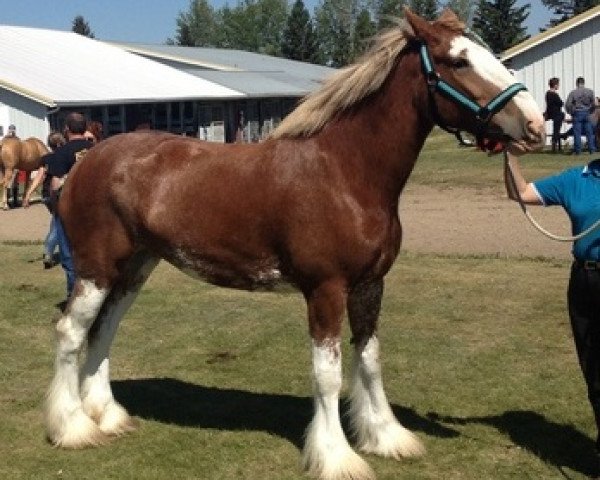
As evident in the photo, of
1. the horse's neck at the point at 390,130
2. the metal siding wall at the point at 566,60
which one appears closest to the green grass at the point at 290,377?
the horse's neck at the point at 390,130

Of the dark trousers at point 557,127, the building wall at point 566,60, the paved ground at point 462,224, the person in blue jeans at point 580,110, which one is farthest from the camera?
the building wall at point 566,60

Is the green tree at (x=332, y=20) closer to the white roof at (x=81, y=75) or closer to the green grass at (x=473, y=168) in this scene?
the white roof at (x=81, y=75)

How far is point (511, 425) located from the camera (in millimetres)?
5484

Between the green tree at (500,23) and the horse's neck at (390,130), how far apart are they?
59.4m

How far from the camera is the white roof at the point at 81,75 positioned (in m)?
25.3

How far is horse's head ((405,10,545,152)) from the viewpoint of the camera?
13.9 ft

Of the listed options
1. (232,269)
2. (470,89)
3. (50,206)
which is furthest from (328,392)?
(50,206)

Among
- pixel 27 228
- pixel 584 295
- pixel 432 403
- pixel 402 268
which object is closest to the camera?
pixel 584 295

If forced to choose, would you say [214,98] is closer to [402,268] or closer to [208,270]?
[402,268]

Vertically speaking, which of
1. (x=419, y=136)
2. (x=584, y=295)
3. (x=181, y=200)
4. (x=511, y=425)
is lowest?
(x=511, y=425)

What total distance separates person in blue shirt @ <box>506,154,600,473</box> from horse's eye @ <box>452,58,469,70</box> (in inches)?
20.8

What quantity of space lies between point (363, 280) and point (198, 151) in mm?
1291

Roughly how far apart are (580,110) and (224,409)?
17.4m

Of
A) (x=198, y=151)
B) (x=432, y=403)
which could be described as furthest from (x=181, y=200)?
(x=432, y=403)
